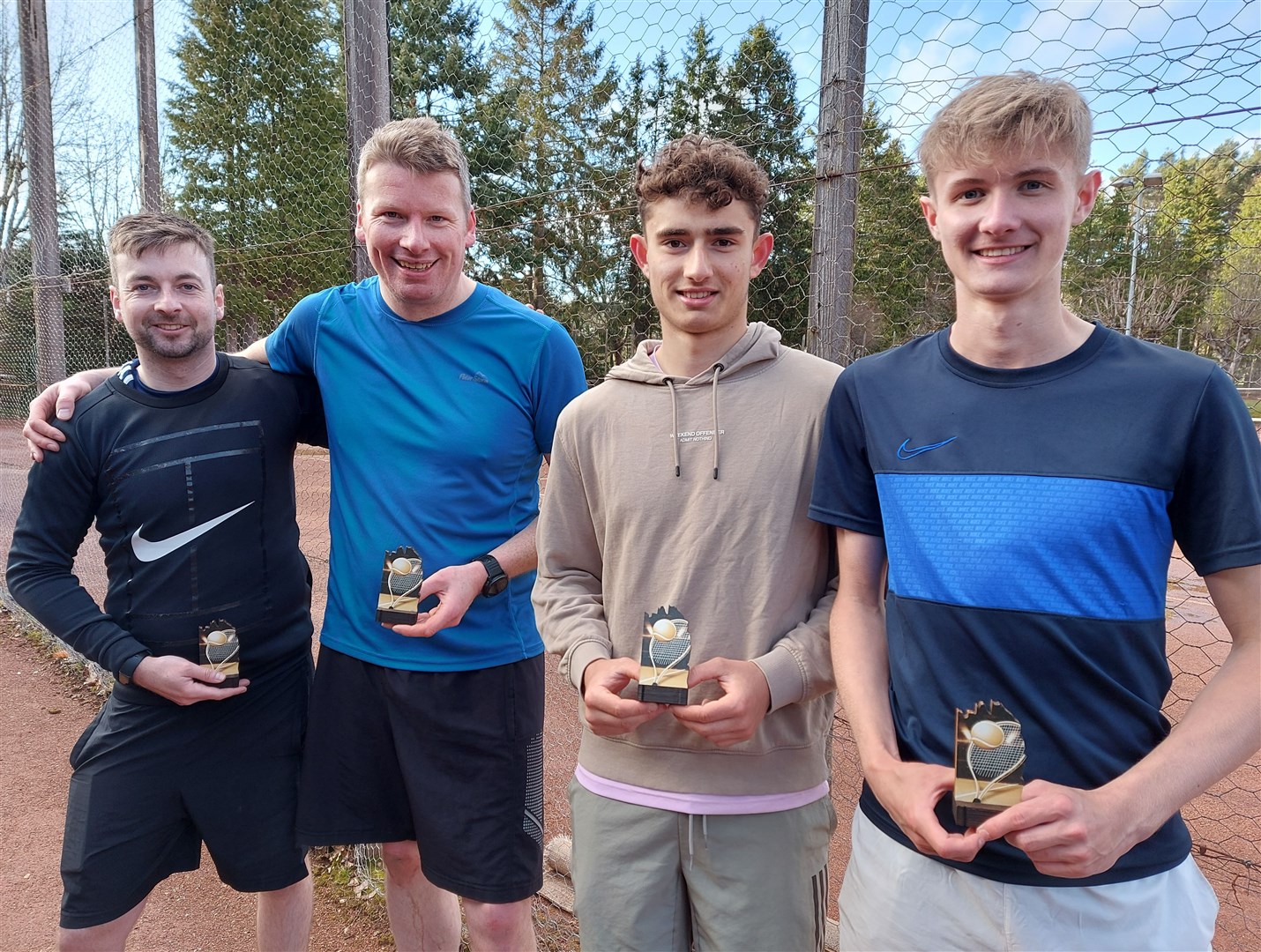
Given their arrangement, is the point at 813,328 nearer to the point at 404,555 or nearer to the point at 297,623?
the point at 404,555

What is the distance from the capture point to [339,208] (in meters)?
4.89

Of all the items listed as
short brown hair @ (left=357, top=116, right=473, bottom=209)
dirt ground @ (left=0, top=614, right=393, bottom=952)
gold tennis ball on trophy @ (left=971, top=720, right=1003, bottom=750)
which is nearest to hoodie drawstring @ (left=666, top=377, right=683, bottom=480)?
gold tennis ball on trophy @ (left=971, top=720, right=1003, bottom=750)

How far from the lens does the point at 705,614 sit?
1.62 meters

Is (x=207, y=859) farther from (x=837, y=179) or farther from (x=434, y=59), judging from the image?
(x=434, y=59)

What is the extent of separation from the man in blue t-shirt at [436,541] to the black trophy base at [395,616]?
148 mm

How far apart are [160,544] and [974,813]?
1996 millimetres

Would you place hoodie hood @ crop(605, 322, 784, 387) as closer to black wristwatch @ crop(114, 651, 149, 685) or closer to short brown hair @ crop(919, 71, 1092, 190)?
short brown hair @ crop(919, 71, 1092, 190)

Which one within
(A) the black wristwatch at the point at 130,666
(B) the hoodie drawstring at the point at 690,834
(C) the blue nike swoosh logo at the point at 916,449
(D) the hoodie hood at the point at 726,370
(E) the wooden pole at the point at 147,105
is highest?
(E) the wooden pole at the point at 147,105

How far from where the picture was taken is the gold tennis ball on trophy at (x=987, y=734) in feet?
3.98

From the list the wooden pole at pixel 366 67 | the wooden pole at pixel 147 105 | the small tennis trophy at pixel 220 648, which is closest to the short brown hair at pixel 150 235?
the wooden pole at pixel 366 67

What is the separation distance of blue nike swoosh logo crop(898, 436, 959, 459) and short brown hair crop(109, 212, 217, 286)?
1.96 metres

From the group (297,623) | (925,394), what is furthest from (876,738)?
(297,623)

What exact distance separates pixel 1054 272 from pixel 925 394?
0.28 metres

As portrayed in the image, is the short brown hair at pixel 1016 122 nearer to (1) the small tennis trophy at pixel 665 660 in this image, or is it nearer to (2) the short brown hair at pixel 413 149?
Result: (1) the small tennis trophy at pixel 665 660
